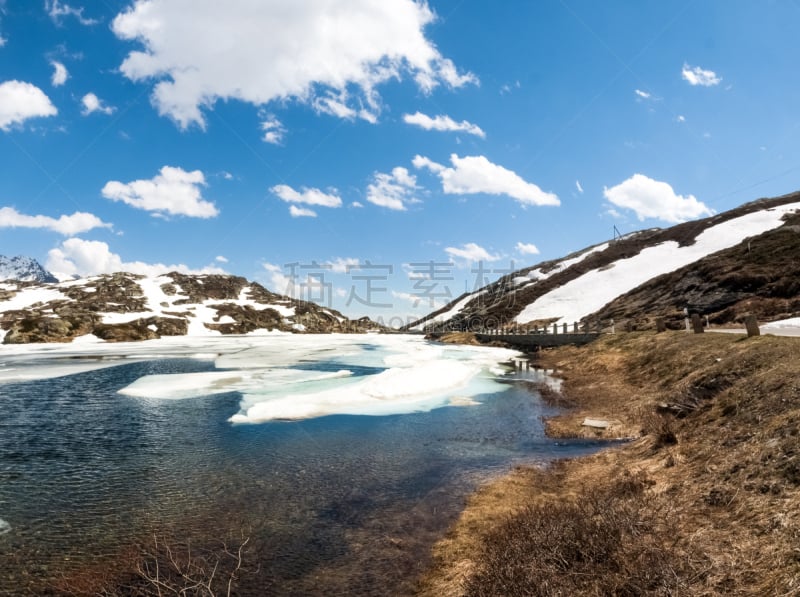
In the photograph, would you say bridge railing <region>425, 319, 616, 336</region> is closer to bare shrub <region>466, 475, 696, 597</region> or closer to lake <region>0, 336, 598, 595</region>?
lake <region>0, 336, 598, 595</region>

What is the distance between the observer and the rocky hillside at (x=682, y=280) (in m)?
44.2

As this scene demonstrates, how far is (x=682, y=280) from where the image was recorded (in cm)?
5875

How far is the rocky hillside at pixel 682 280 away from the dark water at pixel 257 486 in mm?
34141

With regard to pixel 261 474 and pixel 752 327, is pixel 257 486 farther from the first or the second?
pixel 752 327

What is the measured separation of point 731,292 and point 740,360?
123 ft

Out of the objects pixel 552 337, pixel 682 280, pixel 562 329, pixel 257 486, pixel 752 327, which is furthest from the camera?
pixel 562 329

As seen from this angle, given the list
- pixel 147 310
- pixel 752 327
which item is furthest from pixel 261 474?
pixel 147 310

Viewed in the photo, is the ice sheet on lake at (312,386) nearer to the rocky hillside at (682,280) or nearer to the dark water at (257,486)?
the dark water at (257,486)

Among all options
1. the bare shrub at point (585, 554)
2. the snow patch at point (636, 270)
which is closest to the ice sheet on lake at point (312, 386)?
the bare shrub at point (585, 554)

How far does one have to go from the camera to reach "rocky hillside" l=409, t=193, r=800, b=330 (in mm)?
44188

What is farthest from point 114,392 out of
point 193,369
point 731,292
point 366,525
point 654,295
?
point 654,295

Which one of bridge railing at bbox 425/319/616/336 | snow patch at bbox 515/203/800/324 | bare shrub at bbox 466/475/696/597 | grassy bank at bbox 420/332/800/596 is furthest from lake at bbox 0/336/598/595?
snow patch at bbox 515/203/800/324

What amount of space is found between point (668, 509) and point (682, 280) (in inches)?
2397

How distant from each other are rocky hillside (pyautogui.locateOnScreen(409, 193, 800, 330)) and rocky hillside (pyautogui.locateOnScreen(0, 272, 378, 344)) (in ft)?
199
